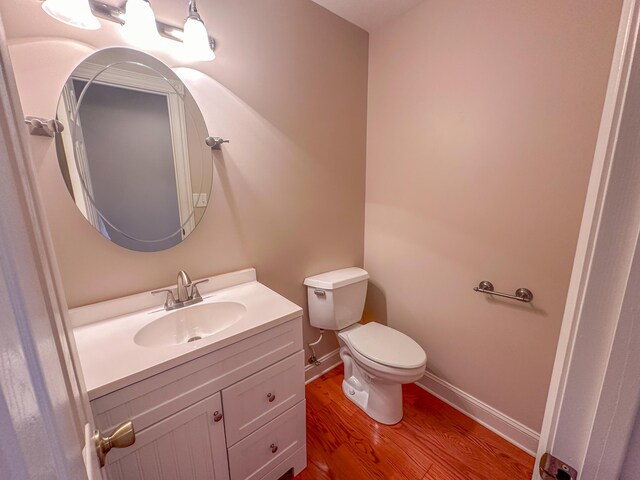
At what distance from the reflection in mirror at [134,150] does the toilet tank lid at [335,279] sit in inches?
30.1

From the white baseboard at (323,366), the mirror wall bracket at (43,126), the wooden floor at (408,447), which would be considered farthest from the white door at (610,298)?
the white baseboard at (323,366)

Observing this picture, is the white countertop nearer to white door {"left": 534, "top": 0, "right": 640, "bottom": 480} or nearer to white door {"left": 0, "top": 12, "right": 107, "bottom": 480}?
white door {"left": 0, "top": 12, "right": 107, "bottom": 480}

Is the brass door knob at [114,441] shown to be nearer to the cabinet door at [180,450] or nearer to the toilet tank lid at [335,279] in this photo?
the cabinet door at [180,450]

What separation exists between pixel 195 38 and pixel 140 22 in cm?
18

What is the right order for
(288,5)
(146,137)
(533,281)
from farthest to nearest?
(288,5), (533,281), (146,137)

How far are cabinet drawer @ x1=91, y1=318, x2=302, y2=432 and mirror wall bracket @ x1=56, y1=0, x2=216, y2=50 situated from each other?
1254mm

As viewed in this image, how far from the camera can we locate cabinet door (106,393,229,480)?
0.77 metres

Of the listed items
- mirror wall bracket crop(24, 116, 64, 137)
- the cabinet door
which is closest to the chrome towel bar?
the cabinet door

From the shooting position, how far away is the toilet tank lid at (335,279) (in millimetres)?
1609

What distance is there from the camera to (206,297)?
124 cm

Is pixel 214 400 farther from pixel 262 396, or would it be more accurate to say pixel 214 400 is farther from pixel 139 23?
pixel 139 23

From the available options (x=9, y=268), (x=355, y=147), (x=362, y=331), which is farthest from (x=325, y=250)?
(x=9, y=268)

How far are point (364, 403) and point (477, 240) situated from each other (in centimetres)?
115

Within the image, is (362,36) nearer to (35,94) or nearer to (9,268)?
(35,94)
